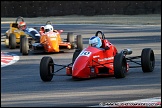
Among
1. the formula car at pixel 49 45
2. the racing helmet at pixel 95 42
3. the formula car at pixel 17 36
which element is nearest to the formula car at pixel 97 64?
the racing helmet at pixel 95 42

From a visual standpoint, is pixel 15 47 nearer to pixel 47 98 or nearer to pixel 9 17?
pixel 47 98

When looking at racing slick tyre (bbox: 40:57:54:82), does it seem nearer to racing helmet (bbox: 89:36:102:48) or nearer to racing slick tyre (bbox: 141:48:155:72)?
racing helmet (bbox: 89:36:102:48)

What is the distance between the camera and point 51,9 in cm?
6550

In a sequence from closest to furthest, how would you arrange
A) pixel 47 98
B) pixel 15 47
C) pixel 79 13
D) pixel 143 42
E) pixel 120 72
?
pixel 47 98 < pixel 120 72 < pixel 15 47 < pixel 143 42 < pixel 79 13

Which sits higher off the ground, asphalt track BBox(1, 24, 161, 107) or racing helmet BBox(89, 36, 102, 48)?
racing helmet BBox(89, 36, 102, 48)

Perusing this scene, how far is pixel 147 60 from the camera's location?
17.4 metres

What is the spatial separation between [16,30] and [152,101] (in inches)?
772

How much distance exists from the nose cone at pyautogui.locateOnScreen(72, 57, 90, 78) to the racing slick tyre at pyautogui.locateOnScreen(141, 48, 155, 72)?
157 cm

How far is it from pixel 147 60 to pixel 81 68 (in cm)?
186

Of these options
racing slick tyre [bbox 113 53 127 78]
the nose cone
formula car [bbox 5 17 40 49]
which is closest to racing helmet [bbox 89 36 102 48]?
A: the nose cone

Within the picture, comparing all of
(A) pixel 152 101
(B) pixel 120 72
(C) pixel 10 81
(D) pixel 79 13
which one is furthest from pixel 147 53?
(D) pixel 79 13

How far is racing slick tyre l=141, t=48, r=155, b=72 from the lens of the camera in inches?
685

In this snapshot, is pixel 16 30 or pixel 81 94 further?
pixel 16 30

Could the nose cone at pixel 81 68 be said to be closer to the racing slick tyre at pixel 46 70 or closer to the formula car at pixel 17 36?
the racing slick tyre at pixel 46 70
